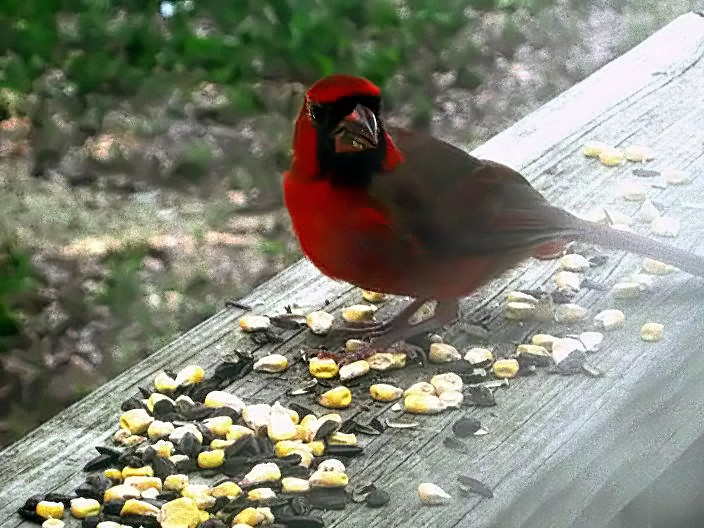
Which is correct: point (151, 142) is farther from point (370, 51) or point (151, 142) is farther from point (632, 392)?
point (632, 392)

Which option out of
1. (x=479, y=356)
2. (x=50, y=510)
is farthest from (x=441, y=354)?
(x=50, y=510)

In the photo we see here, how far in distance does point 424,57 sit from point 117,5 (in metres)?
0.70

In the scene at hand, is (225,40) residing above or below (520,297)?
above

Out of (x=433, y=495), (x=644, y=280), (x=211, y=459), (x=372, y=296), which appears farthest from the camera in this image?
(x=372, y=296)

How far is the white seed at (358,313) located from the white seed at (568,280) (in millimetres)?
221

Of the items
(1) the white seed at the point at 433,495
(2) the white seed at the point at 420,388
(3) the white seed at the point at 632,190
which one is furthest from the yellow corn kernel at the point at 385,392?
(3) the white seed at the point at 632,190

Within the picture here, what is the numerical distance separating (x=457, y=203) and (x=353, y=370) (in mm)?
225

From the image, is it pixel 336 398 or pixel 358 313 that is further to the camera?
pixel 358 313

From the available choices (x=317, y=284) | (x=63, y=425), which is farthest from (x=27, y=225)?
(x=63, y=425)

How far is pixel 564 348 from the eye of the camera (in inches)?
56.1

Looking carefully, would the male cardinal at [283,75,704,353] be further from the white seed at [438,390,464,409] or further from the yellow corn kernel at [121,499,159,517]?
the yellow corn kernel at [121,499,159,517]

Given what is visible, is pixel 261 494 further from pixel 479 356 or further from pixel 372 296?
pixel 372 296

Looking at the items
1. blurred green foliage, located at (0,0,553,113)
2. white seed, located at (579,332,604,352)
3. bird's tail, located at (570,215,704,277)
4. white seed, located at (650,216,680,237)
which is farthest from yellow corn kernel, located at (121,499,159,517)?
blurred green foliage, located at (0,0,553,113)

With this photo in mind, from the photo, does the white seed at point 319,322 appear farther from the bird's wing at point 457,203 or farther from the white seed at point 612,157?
the white seed at point 612,157
